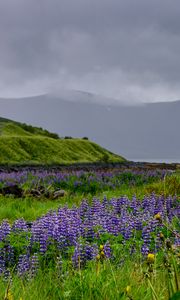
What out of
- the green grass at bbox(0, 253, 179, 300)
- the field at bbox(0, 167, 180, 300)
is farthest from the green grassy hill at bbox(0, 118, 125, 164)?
the green grass at bbox(0, 253, 179, 300)

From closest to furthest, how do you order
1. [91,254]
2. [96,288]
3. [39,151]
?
1. [96,288]
2. [91,254]
3. [39,151]

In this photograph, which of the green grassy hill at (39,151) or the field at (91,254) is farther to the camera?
the green grassy hill at (39,151)

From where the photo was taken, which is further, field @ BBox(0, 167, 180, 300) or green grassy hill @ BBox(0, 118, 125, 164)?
green grassy hill @ BBox(0, 118, 125, 164)

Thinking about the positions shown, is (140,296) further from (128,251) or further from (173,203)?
(173,203)

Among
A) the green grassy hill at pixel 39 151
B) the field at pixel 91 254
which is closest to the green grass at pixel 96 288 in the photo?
the field at pixel 91 254

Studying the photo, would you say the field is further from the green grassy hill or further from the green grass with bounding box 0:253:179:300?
Result: the green grassy hill

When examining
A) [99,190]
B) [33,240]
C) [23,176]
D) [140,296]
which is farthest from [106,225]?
[23,176]

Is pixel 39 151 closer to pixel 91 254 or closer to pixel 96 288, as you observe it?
pixel 91 254

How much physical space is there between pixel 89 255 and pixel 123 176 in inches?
600

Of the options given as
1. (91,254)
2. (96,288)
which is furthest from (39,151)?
(96,288)

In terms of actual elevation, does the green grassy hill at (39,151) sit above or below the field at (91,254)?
above

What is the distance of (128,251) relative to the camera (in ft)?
21.4

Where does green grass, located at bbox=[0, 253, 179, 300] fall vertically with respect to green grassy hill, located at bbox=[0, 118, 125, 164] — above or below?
below

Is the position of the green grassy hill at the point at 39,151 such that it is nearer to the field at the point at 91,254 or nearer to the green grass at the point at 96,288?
the field at the point at 91,254
